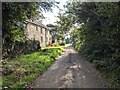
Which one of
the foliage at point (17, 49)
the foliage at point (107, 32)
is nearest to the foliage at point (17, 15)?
the foliage at point (107, 32)

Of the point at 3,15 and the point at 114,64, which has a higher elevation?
the point at 3,15

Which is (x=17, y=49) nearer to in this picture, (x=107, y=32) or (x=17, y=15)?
(x=17, y=15)

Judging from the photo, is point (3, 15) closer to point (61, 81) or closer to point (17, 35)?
point (17, 35)

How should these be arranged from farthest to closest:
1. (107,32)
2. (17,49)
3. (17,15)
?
(17,49)
(17,15)
(107,32)

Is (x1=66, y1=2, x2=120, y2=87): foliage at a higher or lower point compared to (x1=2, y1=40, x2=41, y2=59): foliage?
higher

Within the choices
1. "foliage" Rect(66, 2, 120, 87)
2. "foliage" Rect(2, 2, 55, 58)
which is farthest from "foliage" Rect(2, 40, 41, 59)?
"foliage" Rect(66, 2, 120, 87)

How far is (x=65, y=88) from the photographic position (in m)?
10.1

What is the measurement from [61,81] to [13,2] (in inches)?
192

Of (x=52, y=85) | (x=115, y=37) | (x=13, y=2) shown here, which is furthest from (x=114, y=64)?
(x=13, y=2)

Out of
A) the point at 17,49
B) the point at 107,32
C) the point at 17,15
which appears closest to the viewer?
the point at 107,32

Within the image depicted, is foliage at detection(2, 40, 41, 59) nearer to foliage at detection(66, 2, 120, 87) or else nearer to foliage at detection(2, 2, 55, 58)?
foliage at detection(2, 2, 55, 58)

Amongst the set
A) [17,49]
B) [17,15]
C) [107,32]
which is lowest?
[17,49]

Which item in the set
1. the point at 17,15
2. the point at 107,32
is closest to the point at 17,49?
the point at 17,15

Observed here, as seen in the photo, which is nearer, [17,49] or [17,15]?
[17,15]
